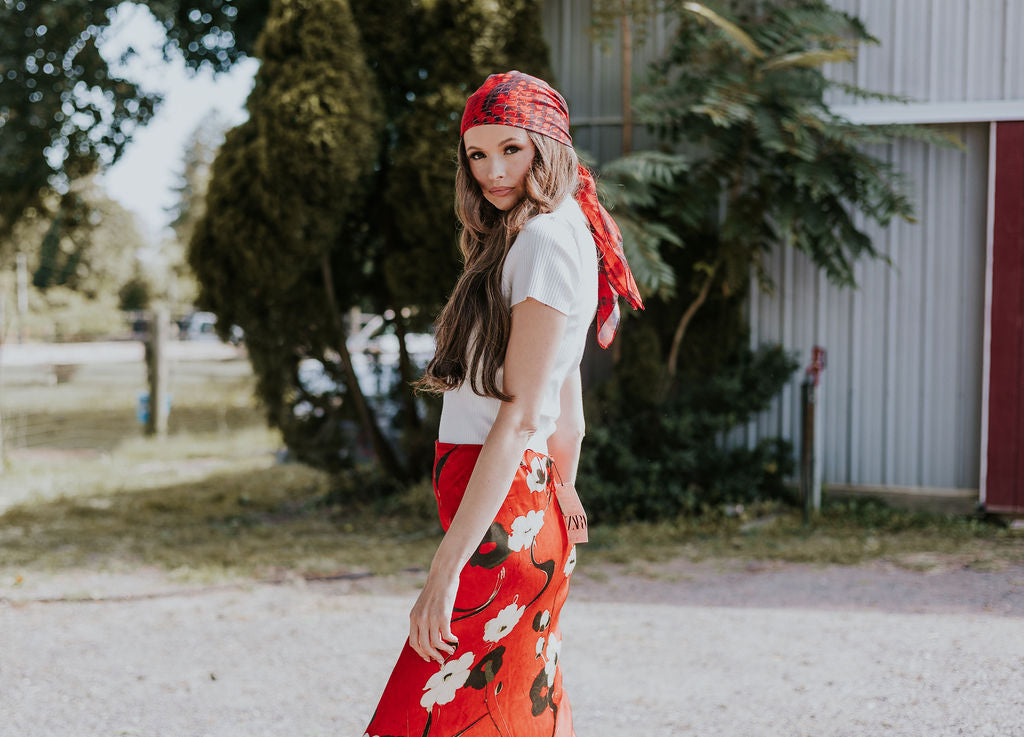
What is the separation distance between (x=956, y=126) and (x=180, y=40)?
655cm

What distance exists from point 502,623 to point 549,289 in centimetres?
65

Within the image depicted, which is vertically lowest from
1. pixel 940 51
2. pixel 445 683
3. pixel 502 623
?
pixel 445 683

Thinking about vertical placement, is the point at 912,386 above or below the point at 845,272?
below

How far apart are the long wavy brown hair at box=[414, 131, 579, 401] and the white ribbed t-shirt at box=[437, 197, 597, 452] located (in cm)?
2

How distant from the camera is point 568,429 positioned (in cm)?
203

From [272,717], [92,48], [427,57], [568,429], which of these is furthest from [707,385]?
[92,48]

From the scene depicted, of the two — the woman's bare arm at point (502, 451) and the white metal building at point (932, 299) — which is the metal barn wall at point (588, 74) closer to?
the white metal building at point (932, 299)

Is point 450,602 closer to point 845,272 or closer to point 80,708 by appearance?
point 80,708

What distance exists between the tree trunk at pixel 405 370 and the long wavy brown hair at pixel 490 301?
565 cm

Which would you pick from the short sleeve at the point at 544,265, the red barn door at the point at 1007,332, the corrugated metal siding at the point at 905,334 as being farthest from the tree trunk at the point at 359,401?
the short sleeve at the point at 544,265

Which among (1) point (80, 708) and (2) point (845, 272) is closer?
(1) point (80, 708)

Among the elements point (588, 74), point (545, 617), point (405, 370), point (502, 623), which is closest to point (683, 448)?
point (405, 370)

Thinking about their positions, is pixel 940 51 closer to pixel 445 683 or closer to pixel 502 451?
pixel 502 451

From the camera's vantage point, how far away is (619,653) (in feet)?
14.0
